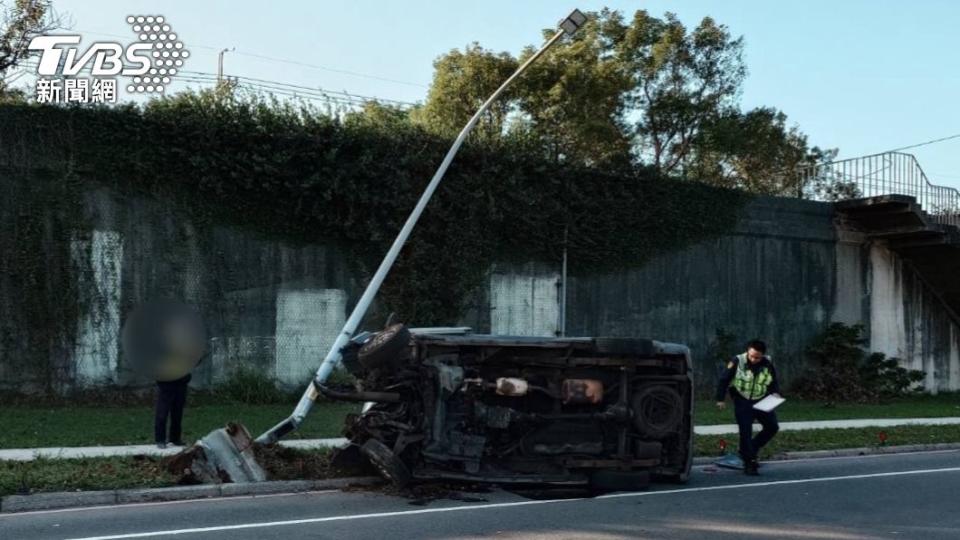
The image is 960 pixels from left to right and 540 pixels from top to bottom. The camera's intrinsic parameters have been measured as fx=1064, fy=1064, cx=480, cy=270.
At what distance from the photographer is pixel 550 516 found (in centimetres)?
984

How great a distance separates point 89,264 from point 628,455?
11.9 m

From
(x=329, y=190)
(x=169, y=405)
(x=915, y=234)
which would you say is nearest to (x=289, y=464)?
(x=169, y=405)

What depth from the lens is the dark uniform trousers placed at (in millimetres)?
13617

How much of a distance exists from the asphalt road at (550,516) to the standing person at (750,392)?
108cm

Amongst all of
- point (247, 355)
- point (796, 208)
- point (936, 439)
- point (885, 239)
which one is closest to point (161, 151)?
point (247, 355)

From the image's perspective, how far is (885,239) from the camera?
2923 cm

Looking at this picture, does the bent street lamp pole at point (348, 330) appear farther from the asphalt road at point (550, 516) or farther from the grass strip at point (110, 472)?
the asphalt road at point (550, 516)

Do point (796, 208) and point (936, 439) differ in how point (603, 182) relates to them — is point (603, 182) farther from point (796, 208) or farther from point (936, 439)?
point (936, 439)

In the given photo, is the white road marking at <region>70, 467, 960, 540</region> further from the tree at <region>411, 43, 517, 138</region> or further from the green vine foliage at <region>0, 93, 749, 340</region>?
the tree at <region>411, 43, 517, 138</region>

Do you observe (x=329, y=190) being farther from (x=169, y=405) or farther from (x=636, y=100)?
(x=636, y=100)

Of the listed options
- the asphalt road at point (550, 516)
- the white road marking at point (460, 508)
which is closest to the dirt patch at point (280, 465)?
the asphalt road at point (550, 516)

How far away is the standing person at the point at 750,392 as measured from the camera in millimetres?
13211

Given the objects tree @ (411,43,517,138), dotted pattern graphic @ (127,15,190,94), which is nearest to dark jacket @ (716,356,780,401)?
dotted pattern graphic @ (127,15,190,94)

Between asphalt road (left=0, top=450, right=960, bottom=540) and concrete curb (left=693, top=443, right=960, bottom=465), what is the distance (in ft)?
8.55
